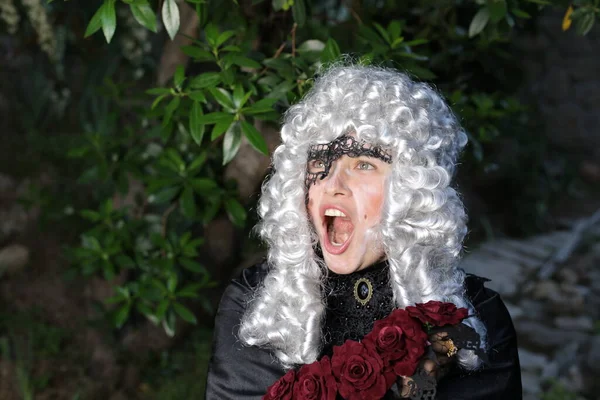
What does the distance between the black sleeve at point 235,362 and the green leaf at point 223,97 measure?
459mm

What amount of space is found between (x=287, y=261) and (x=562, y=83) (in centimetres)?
517

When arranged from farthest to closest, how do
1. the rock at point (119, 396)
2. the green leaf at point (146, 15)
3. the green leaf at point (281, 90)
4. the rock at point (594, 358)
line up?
1. the rock at point (594, 358)
2. the rock at point (119, 396)
3. the green leaf at point (281, 90)
4. the green leaf at point (146, 15)

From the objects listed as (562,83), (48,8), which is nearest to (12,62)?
(48,8)

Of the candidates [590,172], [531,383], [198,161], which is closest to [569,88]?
[590,172]

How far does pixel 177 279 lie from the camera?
251 centimetres

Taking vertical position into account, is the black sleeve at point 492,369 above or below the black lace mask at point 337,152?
below

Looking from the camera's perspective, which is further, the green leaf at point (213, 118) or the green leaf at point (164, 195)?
the green leaf at point (164, 195)

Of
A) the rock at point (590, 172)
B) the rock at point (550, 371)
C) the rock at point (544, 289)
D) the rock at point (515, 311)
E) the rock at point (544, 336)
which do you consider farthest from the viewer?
the rock at point (590, 172)

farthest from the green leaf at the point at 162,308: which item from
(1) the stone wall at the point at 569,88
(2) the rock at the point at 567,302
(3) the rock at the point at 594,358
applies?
(1) the stone wall at the point at 569,88

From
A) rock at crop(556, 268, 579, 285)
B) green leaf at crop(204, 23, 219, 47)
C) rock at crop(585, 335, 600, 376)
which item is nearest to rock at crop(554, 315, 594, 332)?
rock at crop(585, 335, 600, 376)

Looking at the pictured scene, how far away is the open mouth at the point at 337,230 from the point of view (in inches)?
62.7

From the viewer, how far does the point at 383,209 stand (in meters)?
1.54

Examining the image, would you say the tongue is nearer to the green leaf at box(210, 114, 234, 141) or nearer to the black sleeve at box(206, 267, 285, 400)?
the black sleeve at box(206, 267, 285, 400)

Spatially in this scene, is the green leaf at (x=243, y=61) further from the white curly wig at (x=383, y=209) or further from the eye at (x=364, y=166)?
the eye at (x=364, y=166)
